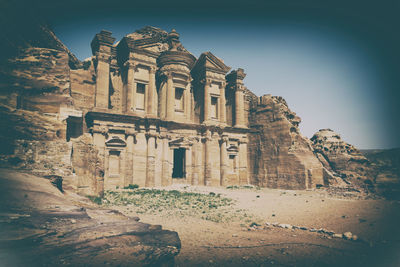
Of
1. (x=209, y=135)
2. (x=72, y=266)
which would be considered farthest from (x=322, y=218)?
(x=209, y=135)

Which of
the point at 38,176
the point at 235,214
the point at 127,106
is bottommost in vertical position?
the point at 235,214

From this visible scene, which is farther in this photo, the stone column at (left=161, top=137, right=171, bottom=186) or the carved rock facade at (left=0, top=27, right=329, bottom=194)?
the stone column at (left=161, top=137, right=171, bottom=186)

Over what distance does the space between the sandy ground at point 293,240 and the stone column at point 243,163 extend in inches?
648

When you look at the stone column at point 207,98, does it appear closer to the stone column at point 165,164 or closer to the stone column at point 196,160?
the stone column at point 196,160

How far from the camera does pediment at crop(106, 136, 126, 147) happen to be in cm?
2078

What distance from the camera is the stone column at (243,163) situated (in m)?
→ 27.1

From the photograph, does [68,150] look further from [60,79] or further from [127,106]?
[127,106]

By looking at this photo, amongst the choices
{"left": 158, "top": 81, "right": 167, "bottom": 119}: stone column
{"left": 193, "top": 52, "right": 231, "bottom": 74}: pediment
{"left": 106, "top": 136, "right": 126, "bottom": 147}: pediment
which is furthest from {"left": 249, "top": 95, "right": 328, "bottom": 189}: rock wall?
{"left": 106, "top": 136, "right": 126, "bottom": 147}: pediment

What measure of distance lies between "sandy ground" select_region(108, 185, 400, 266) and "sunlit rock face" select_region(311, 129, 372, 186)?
442 inches

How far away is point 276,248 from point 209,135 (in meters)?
19.4

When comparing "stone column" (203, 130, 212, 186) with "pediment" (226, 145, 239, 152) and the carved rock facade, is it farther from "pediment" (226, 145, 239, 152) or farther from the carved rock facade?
"pediment" (226, 145, 239, 152)

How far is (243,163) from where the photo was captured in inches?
1081

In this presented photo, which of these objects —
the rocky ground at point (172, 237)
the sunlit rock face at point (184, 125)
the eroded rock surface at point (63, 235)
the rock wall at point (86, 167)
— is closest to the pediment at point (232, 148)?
the sunlit rock face at point (184, 125)

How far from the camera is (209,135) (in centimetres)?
2541
